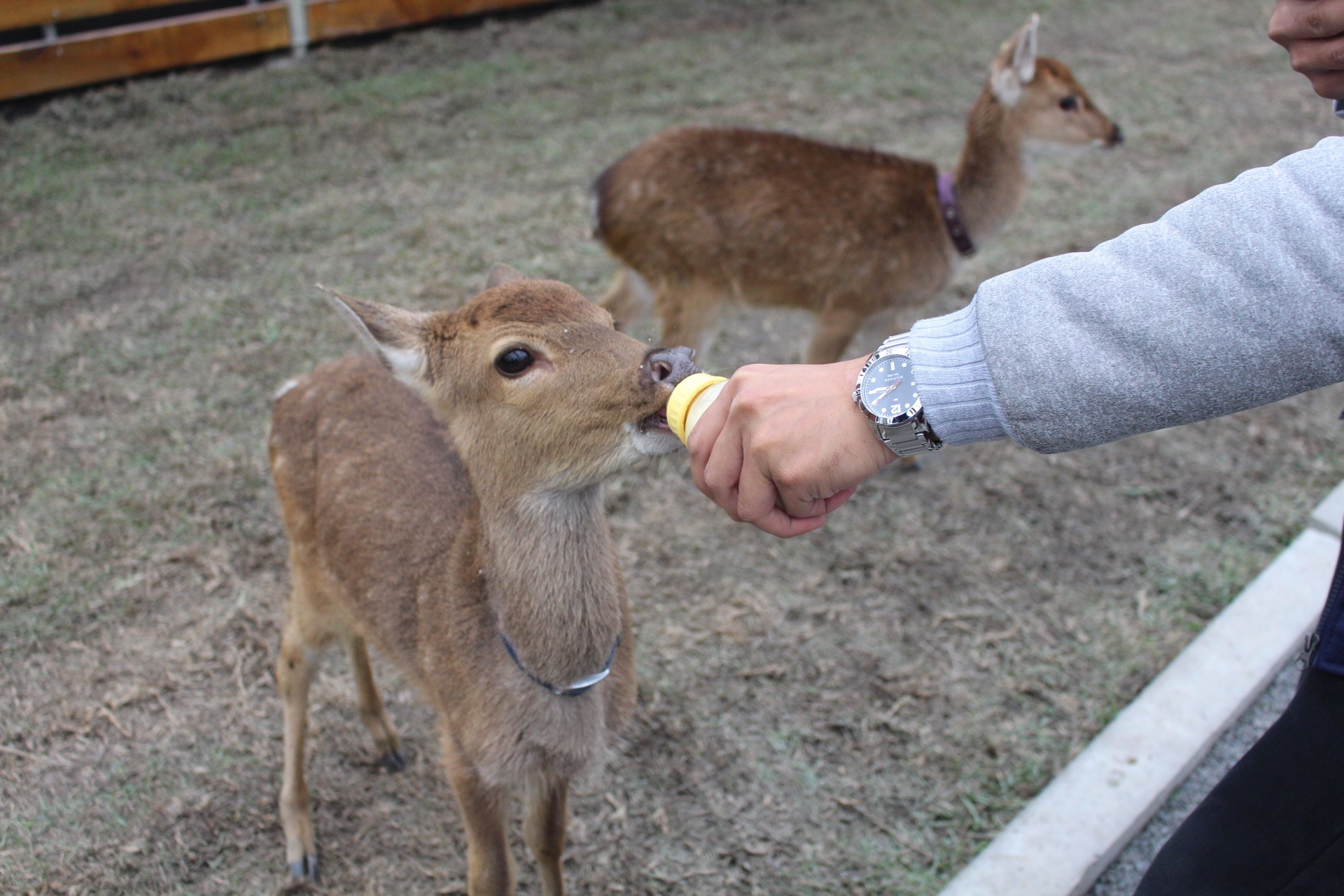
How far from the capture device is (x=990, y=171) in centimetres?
503

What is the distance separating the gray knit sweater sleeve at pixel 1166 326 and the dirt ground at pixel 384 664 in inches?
77.1

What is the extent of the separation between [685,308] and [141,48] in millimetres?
4621

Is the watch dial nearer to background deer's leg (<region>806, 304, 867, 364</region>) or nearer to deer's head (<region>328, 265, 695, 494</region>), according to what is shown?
deer's head (<region>328, 265, 695, 494</region>)

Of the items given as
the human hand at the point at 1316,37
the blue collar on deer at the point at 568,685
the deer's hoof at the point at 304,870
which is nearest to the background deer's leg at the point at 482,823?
the blue collar on deer at the point at 568,685

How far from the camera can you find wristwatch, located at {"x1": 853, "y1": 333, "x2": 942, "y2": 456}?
4.99ft

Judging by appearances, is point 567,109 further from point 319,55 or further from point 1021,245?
point 1021,245

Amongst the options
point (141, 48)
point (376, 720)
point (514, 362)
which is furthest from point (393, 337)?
point (141, 48)

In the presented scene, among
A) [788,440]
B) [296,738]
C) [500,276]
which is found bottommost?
[296,738]

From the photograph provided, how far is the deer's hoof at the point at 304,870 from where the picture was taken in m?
2.86

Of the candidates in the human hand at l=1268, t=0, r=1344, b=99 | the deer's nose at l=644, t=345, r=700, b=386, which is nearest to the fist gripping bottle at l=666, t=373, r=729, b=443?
the deer's nose at l=644, t=345, r=700, b=386

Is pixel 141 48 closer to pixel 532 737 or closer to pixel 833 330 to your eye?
pixel 833 330

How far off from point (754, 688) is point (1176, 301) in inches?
94.3

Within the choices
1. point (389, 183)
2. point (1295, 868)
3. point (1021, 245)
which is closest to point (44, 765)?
point (1295, 868)

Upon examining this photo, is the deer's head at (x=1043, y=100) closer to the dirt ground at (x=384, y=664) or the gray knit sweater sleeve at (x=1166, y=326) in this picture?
the dirt ground at (x=384, y=664)
